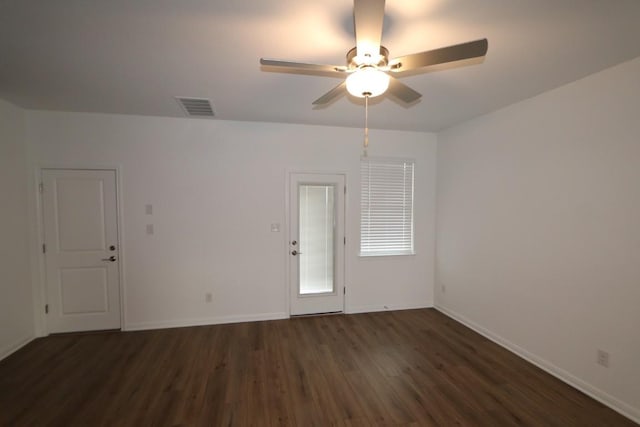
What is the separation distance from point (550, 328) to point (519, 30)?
2.68 meters

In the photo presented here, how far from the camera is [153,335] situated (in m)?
3.33

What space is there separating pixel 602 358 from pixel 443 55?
2802 mm

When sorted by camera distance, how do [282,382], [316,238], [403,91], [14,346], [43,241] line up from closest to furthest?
[403,91] < [282,382] < [14,346] < [43,241] < [316,238]

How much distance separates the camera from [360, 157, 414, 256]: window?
407 cm

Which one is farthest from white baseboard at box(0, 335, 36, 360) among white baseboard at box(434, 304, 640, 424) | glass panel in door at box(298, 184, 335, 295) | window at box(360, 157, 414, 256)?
white baseboard at box(434, 304, 640, 424)

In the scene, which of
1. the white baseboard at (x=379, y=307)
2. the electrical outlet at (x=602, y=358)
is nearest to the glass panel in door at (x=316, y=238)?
the white baseboard at (x=379, y=307)

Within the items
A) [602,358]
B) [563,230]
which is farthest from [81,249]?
[602,358]

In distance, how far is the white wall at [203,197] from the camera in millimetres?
3346

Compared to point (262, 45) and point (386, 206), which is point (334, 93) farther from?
point (386, 206)

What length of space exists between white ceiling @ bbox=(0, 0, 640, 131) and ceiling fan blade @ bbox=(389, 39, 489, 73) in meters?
0.30

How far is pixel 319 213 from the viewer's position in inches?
156

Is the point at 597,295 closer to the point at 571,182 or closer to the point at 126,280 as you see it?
the point at 571,182

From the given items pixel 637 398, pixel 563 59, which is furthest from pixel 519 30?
pixel 637 398

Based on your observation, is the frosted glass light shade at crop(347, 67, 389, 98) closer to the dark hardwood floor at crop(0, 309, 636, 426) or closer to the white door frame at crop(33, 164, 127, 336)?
the dark hardwood floor at crop(0, 309, 636, 426)
